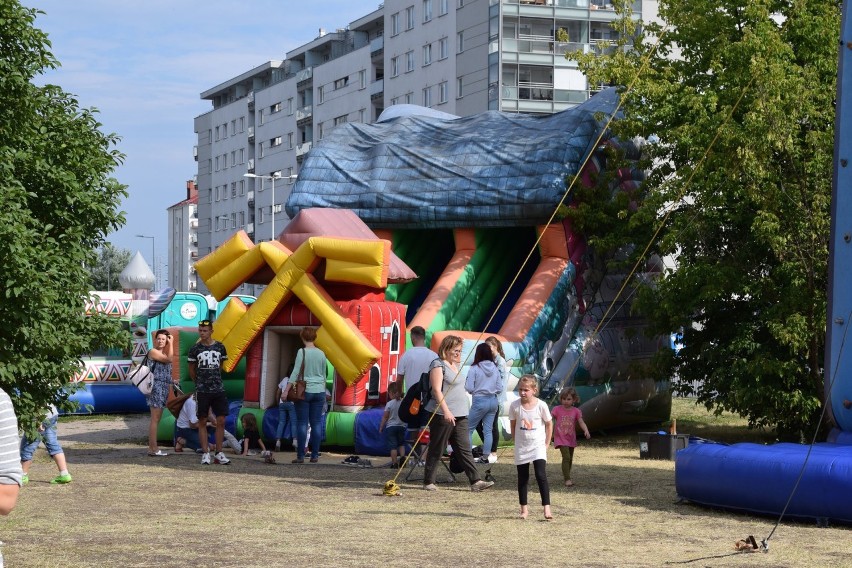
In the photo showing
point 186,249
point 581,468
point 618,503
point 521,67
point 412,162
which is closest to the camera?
point 618,503

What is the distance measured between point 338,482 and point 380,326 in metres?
3.77

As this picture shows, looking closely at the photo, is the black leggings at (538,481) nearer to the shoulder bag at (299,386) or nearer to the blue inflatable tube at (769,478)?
the blue inflatable tube at (769,478)

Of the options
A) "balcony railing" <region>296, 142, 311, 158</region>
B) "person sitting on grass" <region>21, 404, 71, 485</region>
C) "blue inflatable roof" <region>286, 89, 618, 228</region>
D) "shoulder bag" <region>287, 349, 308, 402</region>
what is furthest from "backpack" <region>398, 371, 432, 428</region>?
"balcony railing" <region>296, 142, 311, 158</region>

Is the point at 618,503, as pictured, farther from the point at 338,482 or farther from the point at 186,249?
the point at 186,249

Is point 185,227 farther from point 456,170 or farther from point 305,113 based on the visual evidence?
point 456,170

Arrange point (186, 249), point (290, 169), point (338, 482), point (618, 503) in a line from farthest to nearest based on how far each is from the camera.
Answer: point (186, 249), point (290, 169), point (338, 482), point (618, 503)

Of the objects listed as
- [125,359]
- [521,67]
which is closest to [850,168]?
[125,359]

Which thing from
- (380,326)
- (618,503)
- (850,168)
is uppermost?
(850,168)

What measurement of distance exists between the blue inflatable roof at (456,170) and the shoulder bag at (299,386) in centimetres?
515

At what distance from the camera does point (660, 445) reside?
16453 millimetres

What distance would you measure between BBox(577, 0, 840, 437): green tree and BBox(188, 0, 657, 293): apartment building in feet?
85.4

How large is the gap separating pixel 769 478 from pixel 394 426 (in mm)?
5046

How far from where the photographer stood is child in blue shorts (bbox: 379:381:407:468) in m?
14.9

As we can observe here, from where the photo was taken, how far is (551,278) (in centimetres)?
1900
